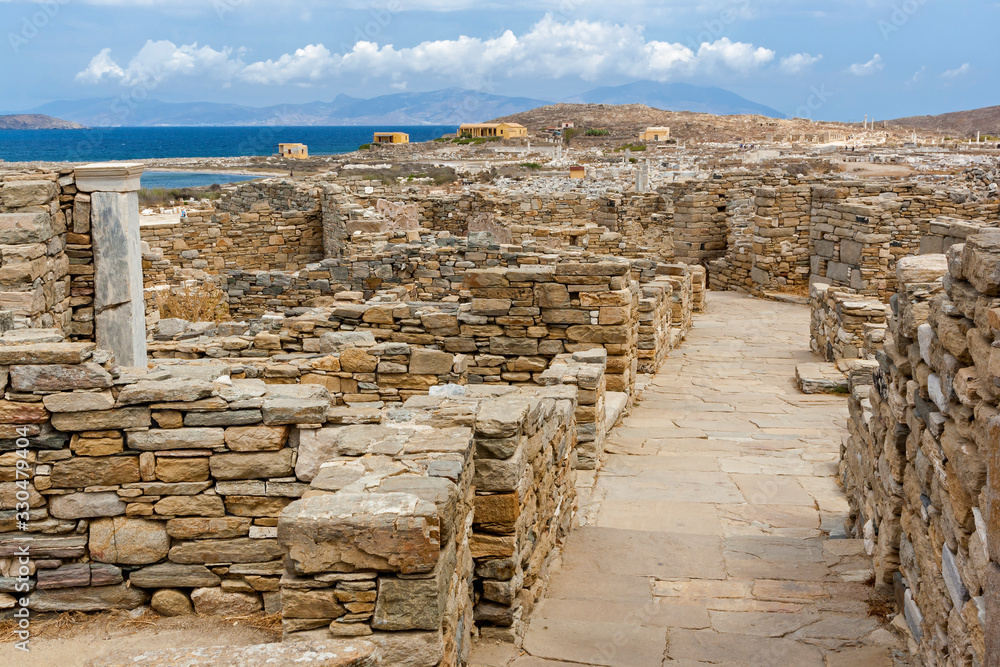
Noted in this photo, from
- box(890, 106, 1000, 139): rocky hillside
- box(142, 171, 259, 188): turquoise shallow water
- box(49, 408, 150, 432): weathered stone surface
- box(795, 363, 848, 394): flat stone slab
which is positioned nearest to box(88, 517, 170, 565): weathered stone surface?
box(49, 408, 150, 432): weathered stone surface

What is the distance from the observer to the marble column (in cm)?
759

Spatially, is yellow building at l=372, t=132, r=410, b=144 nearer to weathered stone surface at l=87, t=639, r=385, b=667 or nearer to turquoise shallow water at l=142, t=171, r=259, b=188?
turquoise shallow water at l=142, t=171, r=259, b=188

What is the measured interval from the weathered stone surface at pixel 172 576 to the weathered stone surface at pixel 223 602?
0.05 m

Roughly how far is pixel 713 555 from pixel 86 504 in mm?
3842

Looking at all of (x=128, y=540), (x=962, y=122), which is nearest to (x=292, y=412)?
(x=128, y=540)

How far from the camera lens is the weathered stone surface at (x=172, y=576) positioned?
4.59m

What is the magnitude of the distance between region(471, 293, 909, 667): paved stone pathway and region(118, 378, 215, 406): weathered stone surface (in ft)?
6.33

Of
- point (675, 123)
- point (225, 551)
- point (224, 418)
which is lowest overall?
point (225, 551)

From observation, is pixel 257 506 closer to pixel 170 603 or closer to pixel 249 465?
pixel 249 465

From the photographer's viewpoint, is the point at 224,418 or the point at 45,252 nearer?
the point at 224,418

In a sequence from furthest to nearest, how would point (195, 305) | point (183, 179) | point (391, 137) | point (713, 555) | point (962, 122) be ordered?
point (391, 137) < point (962, 122) < point (183, 179) < point (195, 305) < point (713, 555)

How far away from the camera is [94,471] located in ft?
14.8

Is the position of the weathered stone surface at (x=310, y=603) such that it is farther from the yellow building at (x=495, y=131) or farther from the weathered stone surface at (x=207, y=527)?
the yellow building at (x=495, y=131)

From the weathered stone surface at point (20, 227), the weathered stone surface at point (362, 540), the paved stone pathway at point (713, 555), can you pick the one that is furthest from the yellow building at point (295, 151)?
Result: the weathered stone surface at point (362, 540)
